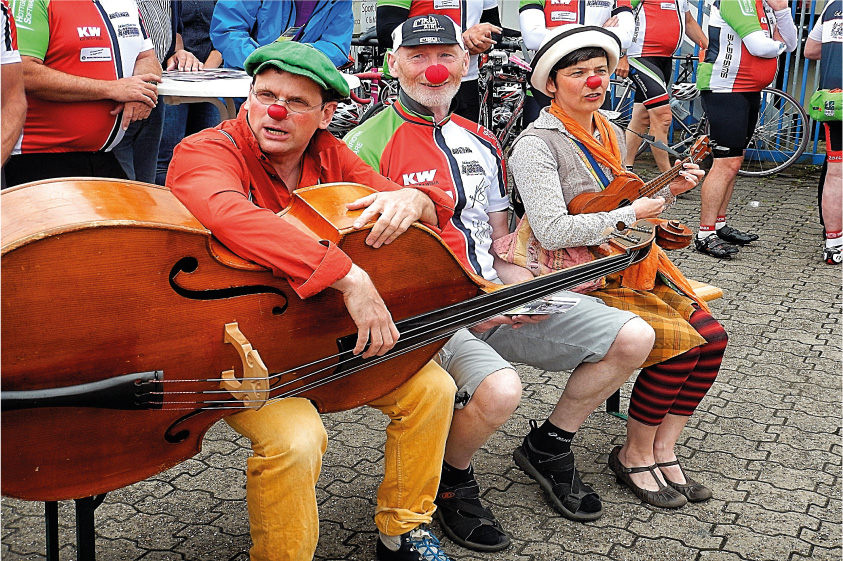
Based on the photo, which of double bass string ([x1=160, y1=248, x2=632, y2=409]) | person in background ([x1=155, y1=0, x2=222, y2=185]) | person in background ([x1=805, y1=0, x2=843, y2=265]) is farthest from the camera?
person in background ([x1=805, y1=0, x2=843, y2=265])

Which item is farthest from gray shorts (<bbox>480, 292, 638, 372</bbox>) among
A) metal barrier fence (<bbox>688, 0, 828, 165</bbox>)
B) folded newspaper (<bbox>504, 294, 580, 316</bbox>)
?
metal barrier fence (<bbox>688, 0, 828, 165</bbox>)

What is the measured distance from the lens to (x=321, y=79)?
2389 millimetres

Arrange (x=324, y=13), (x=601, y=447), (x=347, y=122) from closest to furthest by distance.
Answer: (x=601, y=447) → (x=324, y=13) → (x=347, y=122)

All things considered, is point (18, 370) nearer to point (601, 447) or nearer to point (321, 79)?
point (321, 79)

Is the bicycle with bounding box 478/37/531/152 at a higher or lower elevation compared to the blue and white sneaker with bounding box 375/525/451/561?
higher

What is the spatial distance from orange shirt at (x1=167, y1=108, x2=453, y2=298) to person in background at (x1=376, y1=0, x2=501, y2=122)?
237cm

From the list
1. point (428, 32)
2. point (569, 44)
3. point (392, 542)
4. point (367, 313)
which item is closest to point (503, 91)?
point (569, 44)

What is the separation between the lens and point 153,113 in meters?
4.07

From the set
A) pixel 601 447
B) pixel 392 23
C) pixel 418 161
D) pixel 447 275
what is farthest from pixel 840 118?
pixel 447 275

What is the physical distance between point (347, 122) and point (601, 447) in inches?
168

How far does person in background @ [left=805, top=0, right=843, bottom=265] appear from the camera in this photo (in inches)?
221

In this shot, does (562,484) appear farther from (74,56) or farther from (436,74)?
(74,56)

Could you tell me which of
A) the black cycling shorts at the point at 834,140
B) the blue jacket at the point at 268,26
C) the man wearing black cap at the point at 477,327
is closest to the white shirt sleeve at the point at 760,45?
the black cycling shorts at the point at 834,140

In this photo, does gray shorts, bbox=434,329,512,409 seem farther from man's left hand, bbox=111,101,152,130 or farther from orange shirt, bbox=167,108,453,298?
man's left hand, bbox=111,101,152,130
